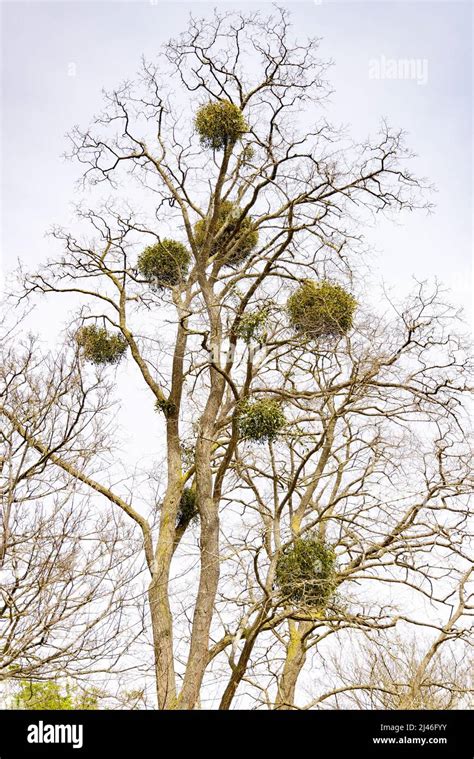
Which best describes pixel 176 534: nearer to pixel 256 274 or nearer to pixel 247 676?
pixel 247 676

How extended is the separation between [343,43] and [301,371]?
13.1 feet

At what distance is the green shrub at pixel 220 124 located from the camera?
8.55 metres

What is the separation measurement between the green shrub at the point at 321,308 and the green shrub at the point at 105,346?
2074mm

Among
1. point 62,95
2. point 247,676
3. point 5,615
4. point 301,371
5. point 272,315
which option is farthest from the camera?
point 62,95

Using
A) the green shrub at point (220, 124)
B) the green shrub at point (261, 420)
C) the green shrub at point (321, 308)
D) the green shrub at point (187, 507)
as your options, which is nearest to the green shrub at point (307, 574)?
the green shrub at point (261, 420)

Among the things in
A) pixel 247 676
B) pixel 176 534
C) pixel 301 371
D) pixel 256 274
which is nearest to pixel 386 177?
pixel 256 274

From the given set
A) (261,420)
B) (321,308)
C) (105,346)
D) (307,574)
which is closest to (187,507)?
(261,420)

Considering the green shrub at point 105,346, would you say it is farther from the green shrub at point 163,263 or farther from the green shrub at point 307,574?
the green shrub at point 307,574

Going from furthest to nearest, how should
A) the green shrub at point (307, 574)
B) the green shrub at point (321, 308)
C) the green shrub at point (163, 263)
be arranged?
the green shrub at point (163, 263) < the green shrub at point (321, 308) < the green shrub at point (307, 574)

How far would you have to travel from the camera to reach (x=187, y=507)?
852 centimetres

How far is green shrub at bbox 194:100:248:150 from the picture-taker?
8555mm

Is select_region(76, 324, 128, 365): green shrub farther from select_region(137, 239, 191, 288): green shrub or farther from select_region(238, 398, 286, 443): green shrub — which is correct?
select_region(238, 398, 286, 443): green shrub

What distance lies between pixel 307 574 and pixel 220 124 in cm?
482

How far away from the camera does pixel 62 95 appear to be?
10570 millimetres
